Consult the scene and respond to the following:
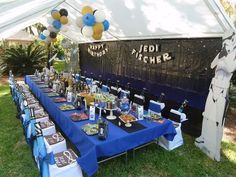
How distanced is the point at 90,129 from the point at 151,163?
4.12 feet

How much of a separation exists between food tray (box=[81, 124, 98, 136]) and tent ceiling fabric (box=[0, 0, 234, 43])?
1.86 meters

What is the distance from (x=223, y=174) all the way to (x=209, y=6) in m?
2.61

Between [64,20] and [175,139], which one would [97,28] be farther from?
[175,139]

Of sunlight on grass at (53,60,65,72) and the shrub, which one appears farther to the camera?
sunlight on grass at (53,60,65,72)

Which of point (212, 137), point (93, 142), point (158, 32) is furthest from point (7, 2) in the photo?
point (212, 137)

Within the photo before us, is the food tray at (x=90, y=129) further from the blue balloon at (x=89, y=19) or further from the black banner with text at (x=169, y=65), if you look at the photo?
the black banner with text at (x=169, y=65)

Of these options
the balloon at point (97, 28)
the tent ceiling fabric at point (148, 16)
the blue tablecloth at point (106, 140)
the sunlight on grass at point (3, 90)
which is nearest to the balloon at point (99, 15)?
the balloon at point (97, 28)

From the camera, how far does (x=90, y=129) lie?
283cm

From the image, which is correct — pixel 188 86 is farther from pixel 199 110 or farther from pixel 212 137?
pixel 212 137

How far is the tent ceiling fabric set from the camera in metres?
3.17

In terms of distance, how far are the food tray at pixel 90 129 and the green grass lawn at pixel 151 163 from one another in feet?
2.36

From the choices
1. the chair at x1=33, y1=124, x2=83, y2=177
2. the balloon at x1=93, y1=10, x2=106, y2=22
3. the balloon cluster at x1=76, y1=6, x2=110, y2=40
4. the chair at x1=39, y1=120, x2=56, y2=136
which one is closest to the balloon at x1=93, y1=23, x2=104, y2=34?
the balloon cluster at x1=76, y1=6, x2=110, y2=40

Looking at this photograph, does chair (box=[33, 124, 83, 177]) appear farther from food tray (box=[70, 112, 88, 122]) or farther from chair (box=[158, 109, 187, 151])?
chair (box=[158, 109, 187, 151])

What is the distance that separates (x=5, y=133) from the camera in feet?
14.4
